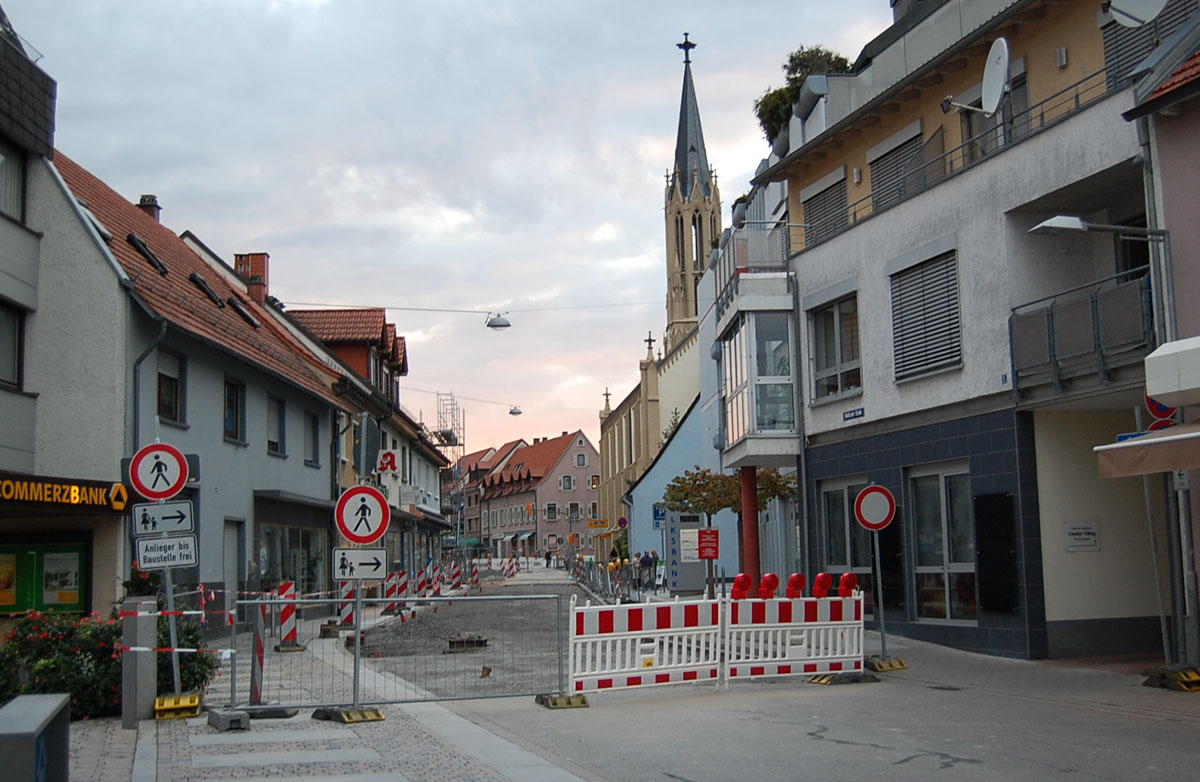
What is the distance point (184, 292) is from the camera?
24.3m

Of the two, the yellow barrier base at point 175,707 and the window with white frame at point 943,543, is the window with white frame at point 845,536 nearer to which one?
the window with white frame at point 943,543

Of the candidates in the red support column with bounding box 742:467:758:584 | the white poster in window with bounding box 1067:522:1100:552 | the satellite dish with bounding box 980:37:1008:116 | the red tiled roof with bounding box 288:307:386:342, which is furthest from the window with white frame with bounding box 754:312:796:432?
the red tiled roof with bounding box 288:307:386:342

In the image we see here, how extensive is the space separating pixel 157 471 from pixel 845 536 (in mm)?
13041

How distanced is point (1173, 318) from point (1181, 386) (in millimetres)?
2171

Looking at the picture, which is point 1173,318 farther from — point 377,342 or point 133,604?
point 377,342

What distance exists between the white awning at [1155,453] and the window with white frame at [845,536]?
327 inches

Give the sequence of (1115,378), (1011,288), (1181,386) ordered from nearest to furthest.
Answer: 1. (1181,386)
2. (1115,378)
3. (1011,288)

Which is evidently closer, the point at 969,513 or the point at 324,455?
the point at 969,513

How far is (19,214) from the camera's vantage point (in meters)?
19.5

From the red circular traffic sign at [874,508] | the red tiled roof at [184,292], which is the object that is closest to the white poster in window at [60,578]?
the red tiled roof at [184,292]

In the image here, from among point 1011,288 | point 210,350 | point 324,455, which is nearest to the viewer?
point 1011,288

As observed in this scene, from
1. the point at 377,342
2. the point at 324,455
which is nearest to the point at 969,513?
the point at 324,455

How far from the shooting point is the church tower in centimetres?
8675

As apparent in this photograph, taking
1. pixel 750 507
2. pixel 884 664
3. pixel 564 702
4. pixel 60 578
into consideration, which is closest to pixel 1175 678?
pixel 884 664
